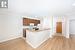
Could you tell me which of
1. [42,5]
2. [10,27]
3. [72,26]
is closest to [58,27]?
[72,26]

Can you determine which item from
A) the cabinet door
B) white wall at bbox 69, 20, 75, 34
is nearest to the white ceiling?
the cabinet door

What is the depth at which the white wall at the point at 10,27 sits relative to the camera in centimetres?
743

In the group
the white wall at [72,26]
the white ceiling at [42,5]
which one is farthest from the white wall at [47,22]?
the white ceiling at [42,5]

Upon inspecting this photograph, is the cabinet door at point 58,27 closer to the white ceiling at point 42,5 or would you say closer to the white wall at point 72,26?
the white wall at point 72,26

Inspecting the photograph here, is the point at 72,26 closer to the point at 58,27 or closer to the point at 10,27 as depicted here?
the point at 58,27

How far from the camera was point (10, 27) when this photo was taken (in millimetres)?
8281

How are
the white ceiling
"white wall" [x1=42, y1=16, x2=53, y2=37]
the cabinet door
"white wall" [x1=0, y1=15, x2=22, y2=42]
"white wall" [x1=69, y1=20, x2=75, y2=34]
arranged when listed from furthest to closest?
"white wall" [x1=69, y1=20, x2=75, y2=34], the cabinet door, "white wall" [x1=42, y1=16, x2=53, y2=37], "white wall" [x1=0, y1=15, x2=22, y2=42], the white ceiling

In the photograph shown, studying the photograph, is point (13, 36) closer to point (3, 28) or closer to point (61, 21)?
point (3, 28)

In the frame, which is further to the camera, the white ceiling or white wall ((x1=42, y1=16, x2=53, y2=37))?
white wall ((x1=42, y1=16, x2=53, y2=37))

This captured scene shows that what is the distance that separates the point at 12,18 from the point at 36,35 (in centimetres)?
340

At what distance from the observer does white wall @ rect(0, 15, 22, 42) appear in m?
7.43

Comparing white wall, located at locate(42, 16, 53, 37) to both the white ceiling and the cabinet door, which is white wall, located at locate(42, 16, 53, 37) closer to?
the cabinet door

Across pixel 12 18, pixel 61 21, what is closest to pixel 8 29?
pixel 12 18

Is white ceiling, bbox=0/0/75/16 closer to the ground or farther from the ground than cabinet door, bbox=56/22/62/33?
farther from the ground
